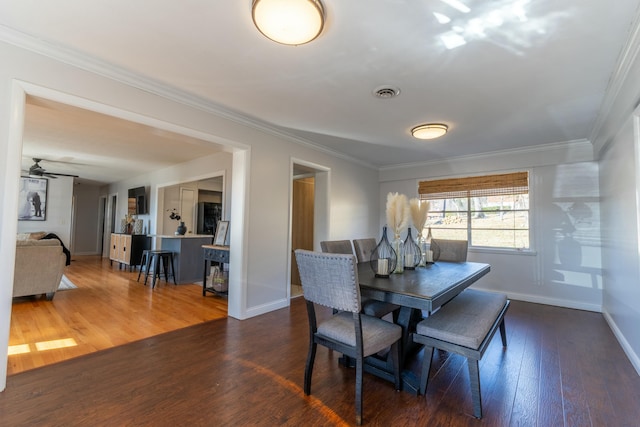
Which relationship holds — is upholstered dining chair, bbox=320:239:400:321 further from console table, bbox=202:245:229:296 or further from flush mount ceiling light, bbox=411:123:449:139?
console table, bbox=202:245:229:296

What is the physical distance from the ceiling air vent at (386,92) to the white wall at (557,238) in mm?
2851

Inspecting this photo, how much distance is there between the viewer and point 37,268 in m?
3.84

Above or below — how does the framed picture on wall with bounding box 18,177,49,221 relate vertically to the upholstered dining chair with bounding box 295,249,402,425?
above

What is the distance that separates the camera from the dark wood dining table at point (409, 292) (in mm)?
1655

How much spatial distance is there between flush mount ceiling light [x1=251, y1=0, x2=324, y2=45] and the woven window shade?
4.04m

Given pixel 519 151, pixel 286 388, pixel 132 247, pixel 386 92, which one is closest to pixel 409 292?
pixel 286 388

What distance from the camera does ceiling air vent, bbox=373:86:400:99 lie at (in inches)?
99.7

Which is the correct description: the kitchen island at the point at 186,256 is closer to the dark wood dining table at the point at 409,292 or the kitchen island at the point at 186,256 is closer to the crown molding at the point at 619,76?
the dark wood dining table at the point at 409,292

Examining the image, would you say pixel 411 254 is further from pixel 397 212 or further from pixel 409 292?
pixel 409 292

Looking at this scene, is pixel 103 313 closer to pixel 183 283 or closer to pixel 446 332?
pixel 183 283

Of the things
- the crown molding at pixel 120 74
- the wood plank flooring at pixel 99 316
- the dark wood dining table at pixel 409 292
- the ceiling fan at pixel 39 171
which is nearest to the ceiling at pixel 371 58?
the crown molding at pixel 120 74

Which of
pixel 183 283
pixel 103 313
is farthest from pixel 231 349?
pixel 183 283

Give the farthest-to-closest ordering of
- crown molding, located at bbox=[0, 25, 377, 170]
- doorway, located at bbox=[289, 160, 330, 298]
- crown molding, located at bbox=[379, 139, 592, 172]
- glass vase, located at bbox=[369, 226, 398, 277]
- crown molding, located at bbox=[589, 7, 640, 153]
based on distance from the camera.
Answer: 1. doorway, located at bbox=[289, 160, 330, 298]
2. crown molding, located at bbox=[379, 139, 592, 172]
3. glass vase, located at bbox=[369, 226, 398, 277]
4. crown molding, located at bbox=[0, 25, 377, 170]
5. crown molding, located at bbox=[589, 7, 640, 153]

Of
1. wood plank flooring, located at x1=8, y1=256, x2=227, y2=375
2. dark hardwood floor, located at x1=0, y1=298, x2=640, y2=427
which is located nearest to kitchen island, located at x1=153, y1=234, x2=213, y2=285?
wood plank flooring, located at x1=8, y1=256, x2=227, y2=375
